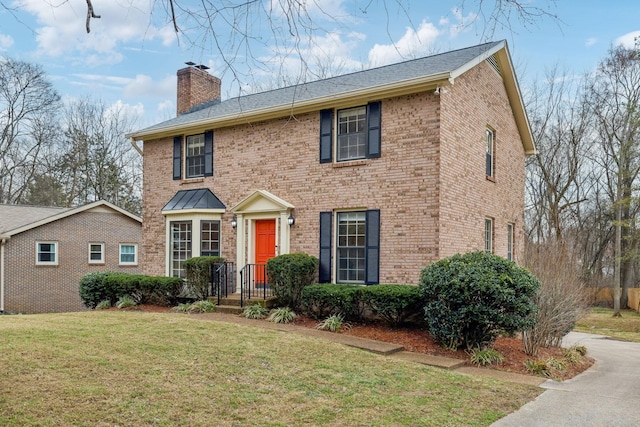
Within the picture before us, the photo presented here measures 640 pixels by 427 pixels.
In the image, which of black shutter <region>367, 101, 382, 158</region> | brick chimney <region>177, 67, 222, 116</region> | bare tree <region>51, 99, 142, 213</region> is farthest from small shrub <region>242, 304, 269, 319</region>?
bare tree <region>51, 99, 142, 213</region>

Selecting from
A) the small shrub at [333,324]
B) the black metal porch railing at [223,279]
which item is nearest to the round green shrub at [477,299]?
the small shrub at [333,324]

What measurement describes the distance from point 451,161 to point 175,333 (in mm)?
7065

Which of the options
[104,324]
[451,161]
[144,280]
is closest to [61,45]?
[104,324]

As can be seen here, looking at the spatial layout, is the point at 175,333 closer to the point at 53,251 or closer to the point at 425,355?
the point at 425,355

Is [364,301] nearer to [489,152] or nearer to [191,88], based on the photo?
[489,152]

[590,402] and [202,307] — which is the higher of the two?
[202,307]

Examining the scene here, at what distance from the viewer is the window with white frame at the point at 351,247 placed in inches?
469

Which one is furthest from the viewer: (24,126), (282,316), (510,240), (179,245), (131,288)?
(24,126)

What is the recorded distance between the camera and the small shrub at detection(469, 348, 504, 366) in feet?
27.9

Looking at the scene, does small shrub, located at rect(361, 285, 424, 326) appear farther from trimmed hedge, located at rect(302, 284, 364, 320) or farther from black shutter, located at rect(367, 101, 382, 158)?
black shutter, located at rect(367, 101, 382, 158)

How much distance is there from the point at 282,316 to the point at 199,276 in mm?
3189

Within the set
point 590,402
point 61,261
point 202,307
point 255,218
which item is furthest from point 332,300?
point 61,261

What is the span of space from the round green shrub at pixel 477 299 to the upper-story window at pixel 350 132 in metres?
3.84

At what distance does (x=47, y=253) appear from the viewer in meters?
21.7
